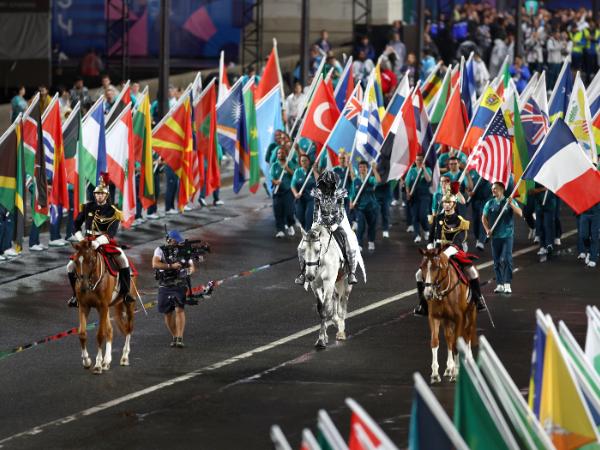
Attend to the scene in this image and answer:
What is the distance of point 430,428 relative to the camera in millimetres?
9422

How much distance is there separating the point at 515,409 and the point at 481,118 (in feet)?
67.9

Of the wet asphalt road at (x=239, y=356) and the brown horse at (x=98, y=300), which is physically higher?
the brown horse at (x=98, y=300)

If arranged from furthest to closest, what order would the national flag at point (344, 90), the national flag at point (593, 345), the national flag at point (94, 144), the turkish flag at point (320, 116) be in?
the national flag at point (344, 90)
the turkish flag at point (320, 116)
the national flag at point (94, 144)
the national flag at point (593, 345)

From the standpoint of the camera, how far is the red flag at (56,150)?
2880 centimetres

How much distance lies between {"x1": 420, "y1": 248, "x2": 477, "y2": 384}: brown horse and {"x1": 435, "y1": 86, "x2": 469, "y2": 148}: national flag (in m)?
12.1

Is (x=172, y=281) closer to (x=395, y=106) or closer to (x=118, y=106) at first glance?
(x=118, y=106)

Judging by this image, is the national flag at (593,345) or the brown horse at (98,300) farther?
the brown horse at (98,300)

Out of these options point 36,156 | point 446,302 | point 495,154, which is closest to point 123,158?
point 36,156

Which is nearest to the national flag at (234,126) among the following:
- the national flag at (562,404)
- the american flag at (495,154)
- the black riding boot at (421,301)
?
the american flag at (495,154)

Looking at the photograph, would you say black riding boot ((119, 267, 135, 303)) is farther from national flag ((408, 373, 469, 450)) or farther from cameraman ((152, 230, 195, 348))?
national flag ((408, 373, 469, 450))

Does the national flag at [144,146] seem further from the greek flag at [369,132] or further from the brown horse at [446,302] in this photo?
the brown horse at [446,302]

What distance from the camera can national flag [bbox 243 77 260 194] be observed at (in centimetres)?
3356

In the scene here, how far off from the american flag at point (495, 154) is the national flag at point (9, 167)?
7.07 meters

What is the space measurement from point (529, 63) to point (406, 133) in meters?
24.8
